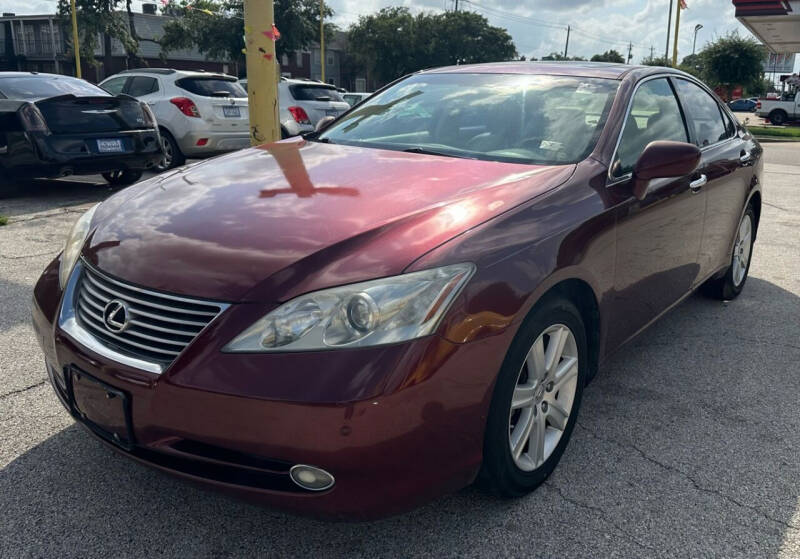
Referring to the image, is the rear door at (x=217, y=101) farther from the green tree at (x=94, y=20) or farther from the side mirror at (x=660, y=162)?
the green tree at (x=94, y=20)

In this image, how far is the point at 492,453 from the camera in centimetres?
224

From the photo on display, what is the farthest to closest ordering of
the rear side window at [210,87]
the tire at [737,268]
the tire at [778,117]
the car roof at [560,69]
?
the tire at [778,117]
the rear side window at [210,87]
the tire at [737,268]
the car roof at [560,69]

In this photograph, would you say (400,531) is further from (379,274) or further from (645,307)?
(645,307)

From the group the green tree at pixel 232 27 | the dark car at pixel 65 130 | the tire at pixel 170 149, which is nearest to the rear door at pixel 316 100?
the tire at pixel 170 149

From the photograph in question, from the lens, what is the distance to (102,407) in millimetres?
2184

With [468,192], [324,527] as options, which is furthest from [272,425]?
[468,192]

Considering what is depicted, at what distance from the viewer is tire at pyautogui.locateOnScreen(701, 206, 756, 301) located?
187 inches

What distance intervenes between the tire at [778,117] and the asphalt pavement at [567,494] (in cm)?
3603

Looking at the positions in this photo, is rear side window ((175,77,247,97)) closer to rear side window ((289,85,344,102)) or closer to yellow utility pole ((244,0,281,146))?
rear side window ((289,85,344,102))

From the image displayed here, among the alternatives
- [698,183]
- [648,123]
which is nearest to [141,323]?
[648,123]

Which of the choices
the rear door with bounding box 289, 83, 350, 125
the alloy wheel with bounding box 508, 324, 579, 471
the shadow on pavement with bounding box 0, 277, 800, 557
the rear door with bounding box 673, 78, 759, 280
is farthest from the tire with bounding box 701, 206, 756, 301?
the rear door with bounding box 289, 83, 350, 125

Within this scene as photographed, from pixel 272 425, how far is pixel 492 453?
73 centimetres

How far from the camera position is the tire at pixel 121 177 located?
364 inches

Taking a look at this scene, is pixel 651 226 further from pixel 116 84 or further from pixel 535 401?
pixel 116 84
